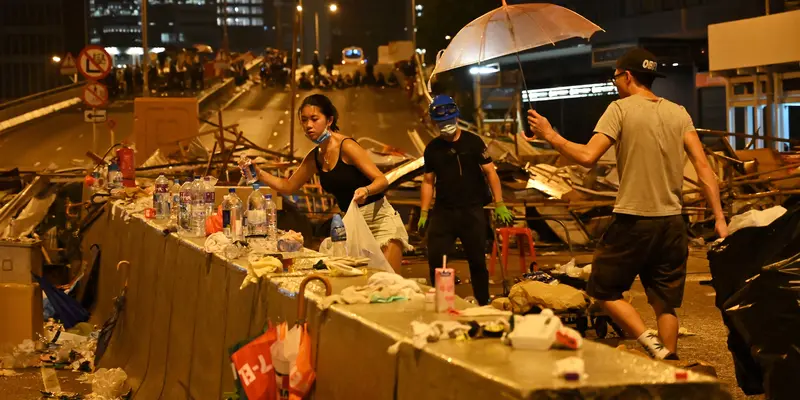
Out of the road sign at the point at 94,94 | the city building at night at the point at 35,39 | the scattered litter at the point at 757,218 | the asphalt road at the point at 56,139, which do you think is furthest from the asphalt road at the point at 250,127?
the city building at night at the point at 35,39

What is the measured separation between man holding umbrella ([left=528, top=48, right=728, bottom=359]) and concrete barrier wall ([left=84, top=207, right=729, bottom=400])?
6.17 ft

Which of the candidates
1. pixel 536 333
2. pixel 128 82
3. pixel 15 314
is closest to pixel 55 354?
pixel 15 314

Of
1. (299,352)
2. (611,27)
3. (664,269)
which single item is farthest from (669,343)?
(611,27)

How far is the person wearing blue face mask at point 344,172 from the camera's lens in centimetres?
903

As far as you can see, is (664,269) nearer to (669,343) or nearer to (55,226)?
(669,343)

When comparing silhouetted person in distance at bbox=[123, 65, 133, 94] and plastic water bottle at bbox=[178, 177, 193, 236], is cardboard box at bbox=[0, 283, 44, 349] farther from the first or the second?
silhouetted person in distance at bbox=[123, 65, 133, 94]

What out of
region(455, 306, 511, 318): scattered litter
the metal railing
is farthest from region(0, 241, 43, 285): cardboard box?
the metal railing

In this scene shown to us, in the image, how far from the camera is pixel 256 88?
62.3 metres

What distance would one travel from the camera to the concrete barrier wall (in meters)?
3.71

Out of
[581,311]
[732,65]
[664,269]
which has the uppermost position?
[732,65]

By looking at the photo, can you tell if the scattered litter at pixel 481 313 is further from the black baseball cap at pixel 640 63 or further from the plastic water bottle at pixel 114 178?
the plastic water bottle at pixel 114 178

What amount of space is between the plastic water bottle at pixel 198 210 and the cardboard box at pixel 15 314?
2.08 m

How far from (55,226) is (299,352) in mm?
13498

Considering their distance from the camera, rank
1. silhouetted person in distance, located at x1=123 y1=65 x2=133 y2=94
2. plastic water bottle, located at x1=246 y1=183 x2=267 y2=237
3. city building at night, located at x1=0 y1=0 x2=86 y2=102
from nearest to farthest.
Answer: plastic water bottle, located at x1=246 y1=183 x2=267 y2=237 → silhouetted person in distance, located at x1=123 y1=65 x2=133 y2=94 → city building at night, located at x1=0 y1=0 x2=86 y2=102
